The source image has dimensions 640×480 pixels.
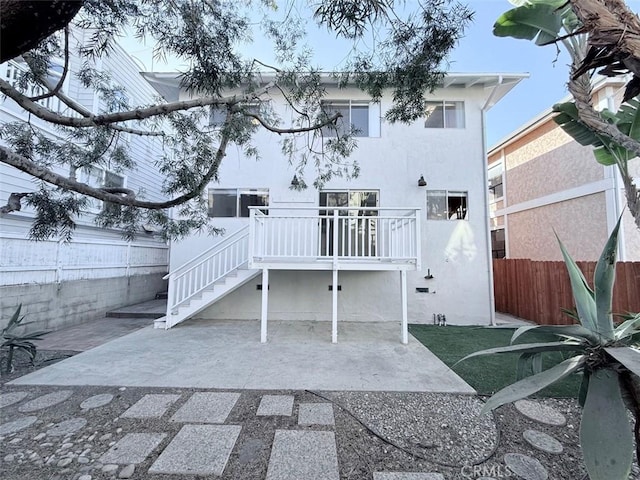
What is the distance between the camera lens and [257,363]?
4.67 meters

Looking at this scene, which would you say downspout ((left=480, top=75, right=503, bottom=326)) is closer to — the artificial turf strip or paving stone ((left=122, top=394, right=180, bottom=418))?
the artificial turf strip

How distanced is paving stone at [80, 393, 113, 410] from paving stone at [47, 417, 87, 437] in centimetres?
25

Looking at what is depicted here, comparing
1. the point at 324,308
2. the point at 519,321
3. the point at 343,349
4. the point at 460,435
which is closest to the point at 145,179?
the point at 324,308

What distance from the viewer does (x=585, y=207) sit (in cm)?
941

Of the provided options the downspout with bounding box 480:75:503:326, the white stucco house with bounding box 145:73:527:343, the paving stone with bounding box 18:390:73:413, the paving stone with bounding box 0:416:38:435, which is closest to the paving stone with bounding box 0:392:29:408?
the paving stone with bounding box 18:390:73:413

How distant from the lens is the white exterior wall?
7.86 metres

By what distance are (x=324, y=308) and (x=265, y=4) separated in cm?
653

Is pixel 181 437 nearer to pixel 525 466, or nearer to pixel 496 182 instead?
pixel 525 466

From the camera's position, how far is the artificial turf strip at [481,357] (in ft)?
12.3

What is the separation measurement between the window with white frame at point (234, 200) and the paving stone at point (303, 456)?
20.3 ft

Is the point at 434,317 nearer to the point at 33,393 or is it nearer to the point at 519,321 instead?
the point at 519,321

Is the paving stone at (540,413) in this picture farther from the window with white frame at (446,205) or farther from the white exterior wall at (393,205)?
the window with white frame at (446,205)

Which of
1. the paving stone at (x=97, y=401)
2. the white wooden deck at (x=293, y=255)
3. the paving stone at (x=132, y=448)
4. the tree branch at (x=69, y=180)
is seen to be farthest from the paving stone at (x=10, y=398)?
the white wooden deck at (x=293, y=255)

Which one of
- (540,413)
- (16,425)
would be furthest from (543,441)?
(16,425)
